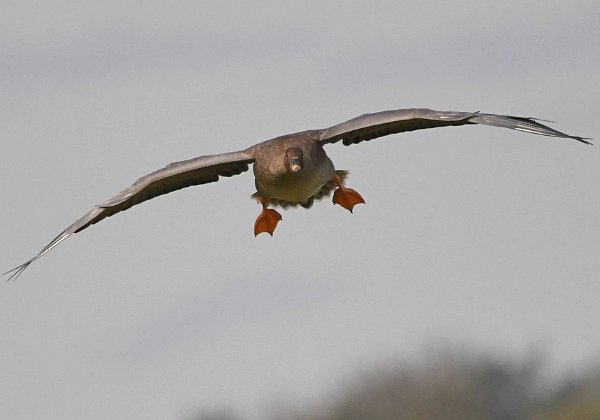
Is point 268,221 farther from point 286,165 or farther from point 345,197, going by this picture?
point 286,165

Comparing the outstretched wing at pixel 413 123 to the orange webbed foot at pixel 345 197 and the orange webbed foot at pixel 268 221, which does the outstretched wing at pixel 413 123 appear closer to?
the orange webbed foot at pixel 345 197

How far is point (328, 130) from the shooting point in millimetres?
23453

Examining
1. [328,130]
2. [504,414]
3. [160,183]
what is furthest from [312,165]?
[504,414]

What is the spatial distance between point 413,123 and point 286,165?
1555 mm

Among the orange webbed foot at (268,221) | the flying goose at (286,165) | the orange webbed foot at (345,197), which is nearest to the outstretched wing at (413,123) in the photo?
the flying goose at (286,165)

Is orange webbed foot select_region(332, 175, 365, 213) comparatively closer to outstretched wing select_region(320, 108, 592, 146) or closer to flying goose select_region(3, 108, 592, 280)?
flying goose select_region(3, 108, 592, 280)

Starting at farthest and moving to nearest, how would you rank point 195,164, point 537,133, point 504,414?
point 504,414 < point 195,164 < point 537,133

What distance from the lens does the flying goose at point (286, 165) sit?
22.4 meters

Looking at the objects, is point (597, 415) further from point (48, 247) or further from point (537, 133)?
point (48, 247)

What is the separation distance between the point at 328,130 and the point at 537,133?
9.82ft

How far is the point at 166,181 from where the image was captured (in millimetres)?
23984

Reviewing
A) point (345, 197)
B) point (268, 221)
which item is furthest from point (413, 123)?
point (268, 221)

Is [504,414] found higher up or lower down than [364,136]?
lower down

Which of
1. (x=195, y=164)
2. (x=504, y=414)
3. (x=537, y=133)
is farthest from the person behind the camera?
(x=504, y=414)
